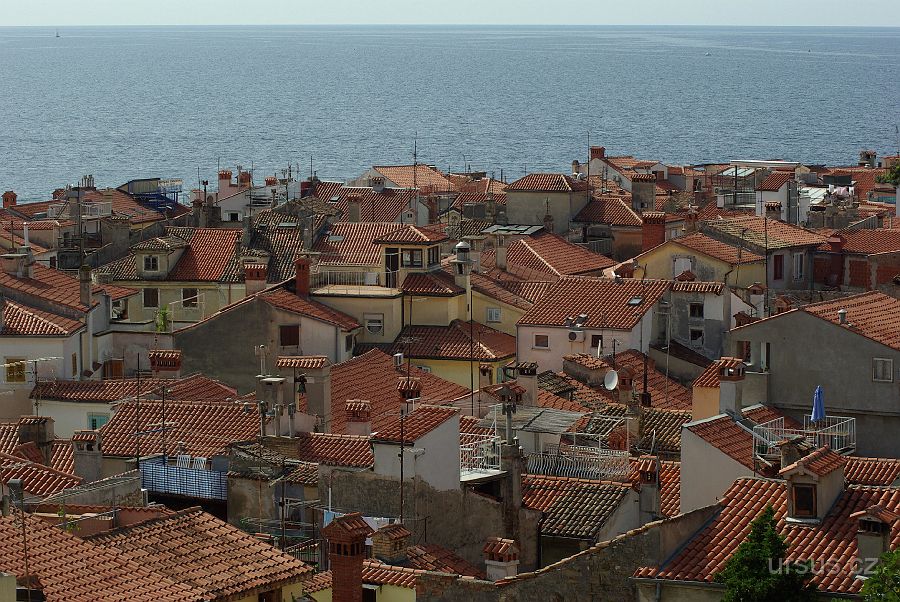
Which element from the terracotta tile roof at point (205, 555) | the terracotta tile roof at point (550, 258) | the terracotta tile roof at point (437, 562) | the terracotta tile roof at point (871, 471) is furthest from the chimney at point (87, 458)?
the terracotta tile roof at point (550, 258)

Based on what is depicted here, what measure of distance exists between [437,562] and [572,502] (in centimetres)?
427

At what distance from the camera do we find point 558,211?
6412 cm

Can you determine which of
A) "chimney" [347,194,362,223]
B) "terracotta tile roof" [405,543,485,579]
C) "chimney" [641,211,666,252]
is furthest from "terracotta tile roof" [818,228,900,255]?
"terracotta tile roof" [405,543,485,579]

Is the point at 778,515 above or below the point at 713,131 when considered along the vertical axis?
above

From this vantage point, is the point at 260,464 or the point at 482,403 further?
the point at 482,403

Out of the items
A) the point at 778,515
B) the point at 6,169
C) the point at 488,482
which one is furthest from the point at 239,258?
the point at 6,169

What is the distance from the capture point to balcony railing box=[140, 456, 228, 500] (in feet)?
Answer: 91.5

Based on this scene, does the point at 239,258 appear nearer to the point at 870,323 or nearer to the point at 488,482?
the point at 870,323

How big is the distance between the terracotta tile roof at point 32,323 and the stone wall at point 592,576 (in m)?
20.1

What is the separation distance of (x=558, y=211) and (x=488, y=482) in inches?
1481

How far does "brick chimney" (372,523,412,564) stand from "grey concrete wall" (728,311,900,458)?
9.73 metres

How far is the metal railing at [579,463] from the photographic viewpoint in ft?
98.7

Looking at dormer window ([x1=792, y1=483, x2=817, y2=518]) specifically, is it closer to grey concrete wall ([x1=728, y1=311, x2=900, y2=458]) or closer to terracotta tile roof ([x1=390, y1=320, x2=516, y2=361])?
grey concrete wall ([x1=728, y1=311, x2=900, y2=458])

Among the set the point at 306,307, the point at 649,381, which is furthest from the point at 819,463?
the point at 306,307
